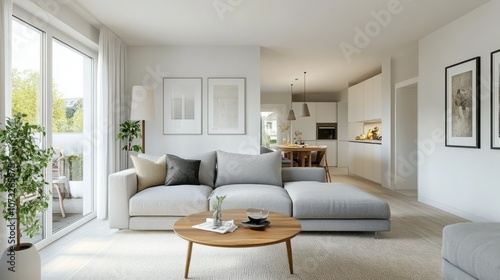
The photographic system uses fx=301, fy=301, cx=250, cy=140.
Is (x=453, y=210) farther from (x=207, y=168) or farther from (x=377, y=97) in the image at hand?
(x=207, y=168)

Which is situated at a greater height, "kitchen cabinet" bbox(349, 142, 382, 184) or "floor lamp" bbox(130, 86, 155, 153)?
"floor lamp" bbox(130, 86, 155, 153)

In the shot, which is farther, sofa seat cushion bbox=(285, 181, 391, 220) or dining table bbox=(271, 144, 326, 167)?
dining table bbox=(271, 144, 326, 167)

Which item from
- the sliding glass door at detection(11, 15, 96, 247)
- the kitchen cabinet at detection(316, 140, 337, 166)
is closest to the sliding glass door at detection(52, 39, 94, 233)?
the sliding glass door at detection(11, 15, 96, 247)

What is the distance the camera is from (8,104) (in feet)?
8.11

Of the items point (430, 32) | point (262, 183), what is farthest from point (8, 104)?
point (430, 32)

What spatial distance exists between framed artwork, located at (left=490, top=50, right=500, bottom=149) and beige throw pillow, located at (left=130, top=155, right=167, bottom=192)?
3948 millimetres

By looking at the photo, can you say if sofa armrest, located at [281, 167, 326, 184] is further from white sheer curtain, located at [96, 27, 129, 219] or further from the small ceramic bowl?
white sheer curtain, located at [96, 27, 129, 219]

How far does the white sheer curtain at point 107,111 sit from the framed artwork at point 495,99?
4837mm

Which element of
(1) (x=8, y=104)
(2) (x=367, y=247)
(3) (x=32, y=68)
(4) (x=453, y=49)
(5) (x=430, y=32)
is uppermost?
(5) (x=430, y=32)

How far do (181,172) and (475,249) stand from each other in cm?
300

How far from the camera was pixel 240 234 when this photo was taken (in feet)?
7.15

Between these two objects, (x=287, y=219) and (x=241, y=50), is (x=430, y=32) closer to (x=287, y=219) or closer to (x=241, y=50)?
(x=241, y=50)

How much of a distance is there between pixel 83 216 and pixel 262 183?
2.38 m

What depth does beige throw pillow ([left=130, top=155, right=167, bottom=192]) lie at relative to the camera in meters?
3.67
